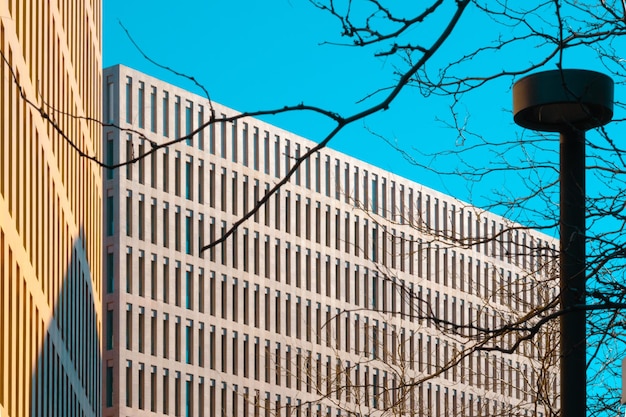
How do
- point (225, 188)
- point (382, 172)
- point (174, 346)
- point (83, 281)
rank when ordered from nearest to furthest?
point (83, 281) → point (174, 346) → point (225, 188) → point (382, 172)

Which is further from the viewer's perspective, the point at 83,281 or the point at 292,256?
the point at 292,256

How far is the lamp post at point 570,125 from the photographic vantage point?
26.4 ft

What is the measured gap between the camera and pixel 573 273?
8148mm

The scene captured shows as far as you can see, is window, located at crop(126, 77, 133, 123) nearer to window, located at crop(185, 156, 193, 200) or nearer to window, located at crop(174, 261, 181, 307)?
window, located at crop(185, 156, 193, 200)

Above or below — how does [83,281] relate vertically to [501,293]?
above

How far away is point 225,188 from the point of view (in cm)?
8181

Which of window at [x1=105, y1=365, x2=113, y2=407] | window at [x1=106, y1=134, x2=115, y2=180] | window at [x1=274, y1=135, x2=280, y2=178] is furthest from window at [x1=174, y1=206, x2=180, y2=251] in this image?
window at [x1=274, y1=135, x2=280, y2=178]

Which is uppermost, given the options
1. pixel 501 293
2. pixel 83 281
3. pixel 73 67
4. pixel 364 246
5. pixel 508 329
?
pixel 364 246

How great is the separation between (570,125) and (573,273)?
2.58ft

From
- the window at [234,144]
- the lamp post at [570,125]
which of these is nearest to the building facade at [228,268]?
the window at [234,144]

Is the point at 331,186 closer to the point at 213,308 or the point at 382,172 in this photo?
the point at 382,172

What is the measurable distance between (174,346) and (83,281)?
27260mm

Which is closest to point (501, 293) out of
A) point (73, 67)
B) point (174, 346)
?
point (73, 67)

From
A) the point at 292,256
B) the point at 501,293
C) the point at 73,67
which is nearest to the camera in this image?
the point at 501,293
